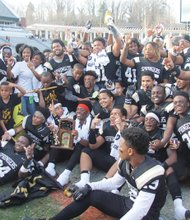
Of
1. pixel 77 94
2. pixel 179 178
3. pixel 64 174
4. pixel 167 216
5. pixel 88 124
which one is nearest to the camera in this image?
pixel 167 216

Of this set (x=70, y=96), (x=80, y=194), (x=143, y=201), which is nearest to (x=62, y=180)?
(x=80, y=194)

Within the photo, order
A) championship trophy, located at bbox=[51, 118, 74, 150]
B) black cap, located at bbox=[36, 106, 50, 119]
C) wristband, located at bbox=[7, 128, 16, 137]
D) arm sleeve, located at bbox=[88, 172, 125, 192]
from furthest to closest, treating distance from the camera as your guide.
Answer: black cap, located at bbox=[36, 106, 50, 119] < wristband, located at bbox=[7, 128, 16, 137] < championship trophy, located at bbox=[51, 118, 74, 150] < arm sleeve, located at bbox=[88, 172, 125, 192]

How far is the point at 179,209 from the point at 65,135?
1.86 meters

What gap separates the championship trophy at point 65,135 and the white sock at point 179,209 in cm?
168

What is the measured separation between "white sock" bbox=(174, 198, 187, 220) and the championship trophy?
5.50ft

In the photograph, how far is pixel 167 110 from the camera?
16.5 ft

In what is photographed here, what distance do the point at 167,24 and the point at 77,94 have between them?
200 ft

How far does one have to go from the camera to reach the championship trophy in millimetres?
5297

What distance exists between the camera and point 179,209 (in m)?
4.17

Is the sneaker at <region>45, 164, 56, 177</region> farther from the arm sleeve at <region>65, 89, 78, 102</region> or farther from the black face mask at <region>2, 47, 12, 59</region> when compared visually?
the black face mask at <region>2, 47, 12, 59</region>

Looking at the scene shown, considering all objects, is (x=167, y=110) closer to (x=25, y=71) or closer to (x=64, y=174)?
(x=64, y=174)

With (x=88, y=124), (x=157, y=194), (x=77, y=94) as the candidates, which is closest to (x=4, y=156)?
(x=88, y=124)

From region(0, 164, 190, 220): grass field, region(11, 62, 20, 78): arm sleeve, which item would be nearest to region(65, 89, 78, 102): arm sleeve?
region(11, 62, 20, 78): arm sleeve

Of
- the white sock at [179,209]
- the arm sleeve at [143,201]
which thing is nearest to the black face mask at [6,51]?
the white sock at [179,209]
